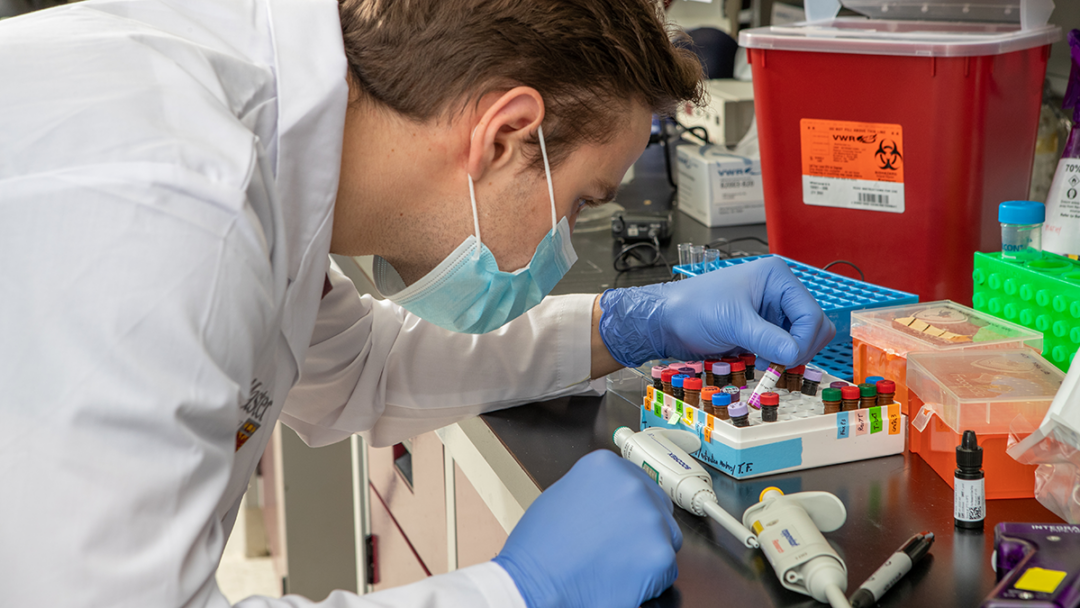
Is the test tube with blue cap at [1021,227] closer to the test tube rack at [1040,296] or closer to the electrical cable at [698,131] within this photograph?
the test tube rack at [1040,296]

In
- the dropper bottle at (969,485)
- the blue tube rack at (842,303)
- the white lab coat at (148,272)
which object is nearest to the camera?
the white lab coat at (148,272)

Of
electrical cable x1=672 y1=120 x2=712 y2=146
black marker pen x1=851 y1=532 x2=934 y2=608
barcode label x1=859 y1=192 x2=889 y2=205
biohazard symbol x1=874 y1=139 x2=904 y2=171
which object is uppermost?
biohazard symbol x1=874 y1=139 x2=904 y2=171

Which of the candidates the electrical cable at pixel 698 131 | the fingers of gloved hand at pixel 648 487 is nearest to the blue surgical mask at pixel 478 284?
the fingers of gloved hand at pixel 648 487

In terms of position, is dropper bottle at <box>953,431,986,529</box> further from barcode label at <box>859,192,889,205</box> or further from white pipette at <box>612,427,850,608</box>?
barcode label at <box>859,192,889,205</box>

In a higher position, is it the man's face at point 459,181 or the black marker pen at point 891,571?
the man's face at point 459,181

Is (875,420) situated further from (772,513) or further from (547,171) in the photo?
(547,171)

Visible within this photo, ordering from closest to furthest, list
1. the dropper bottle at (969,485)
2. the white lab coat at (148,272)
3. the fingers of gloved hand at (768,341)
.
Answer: the white lab coat at (148,272), the dropper bottle at (969,485), the fingers of gloved hand at (768,341)

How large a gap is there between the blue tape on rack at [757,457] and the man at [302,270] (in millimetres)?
136

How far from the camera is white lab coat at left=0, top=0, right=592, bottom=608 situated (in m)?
Result: 0.64

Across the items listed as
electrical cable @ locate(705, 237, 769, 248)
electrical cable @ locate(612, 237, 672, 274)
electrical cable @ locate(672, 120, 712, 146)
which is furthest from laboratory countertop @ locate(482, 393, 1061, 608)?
electrical cable @ locate(672, 120, 712, 146)

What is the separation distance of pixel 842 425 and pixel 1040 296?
Answer: 29cm

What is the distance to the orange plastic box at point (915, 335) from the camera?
1.04m

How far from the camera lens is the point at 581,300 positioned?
51.6 inches

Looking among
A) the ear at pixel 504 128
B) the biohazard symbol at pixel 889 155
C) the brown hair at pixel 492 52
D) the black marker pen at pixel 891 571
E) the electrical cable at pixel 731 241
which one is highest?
the brown hair at pixel 492 52
